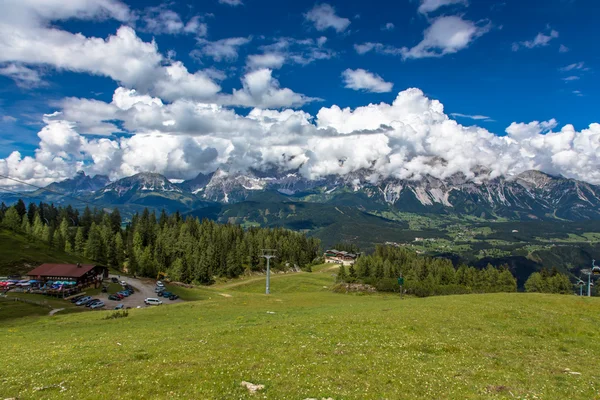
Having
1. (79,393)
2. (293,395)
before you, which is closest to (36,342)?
(79,393)

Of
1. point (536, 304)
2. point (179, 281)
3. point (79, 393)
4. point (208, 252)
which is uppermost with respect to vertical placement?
point (79, 393)

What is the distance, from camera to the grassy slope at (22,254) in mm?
107875

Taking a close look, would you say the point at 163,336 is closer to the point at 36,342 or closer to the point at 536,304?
the point at 36,342

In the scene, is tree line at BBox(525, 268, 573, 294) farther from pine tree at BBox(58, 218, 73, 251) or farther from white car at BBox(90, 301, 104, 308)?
pine tree at BBox(58, 218, 73, 251)

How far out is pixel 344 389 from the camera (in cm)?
1659

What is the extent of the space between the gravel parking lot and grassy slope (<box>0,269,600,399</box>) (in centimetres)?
5087

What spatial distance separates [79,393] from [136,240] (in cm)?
15991

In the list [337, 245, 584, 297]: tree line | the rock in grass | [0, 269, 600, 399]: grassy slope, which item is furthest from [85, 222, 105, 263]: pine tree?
the rock in grass

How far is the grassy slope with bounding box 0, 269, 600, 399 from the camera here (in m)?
17.0

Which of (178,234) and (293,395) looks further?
(178,234)

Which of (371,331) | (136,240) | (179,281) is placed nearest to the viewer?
(371,331)

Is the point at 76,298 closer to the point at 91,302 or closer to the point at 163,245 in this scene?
the point at 91,302

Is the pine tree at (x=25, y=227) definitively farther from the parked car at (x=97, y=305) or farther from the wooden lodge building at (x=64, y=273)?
the parked car at (x=97, y=305)

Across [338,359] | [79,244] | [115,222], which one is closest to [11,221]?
[79,244]
